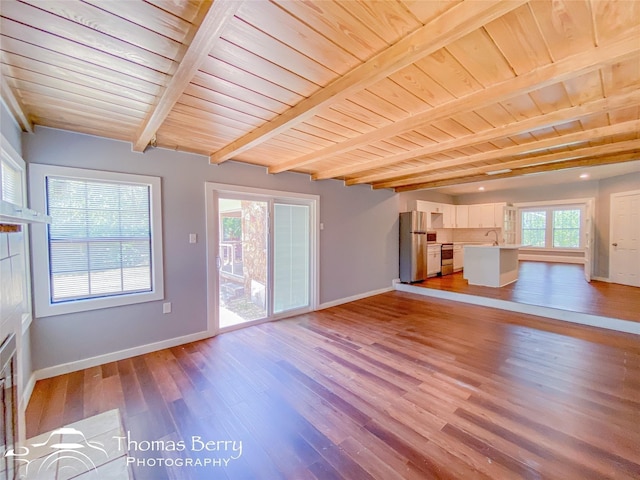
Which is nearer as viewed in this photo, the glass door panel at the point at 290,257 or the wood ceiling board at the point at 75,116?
the wood ceiling board at the point at 75,116

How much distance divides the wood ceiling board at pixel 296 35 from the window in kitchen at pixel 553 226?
9811 mm

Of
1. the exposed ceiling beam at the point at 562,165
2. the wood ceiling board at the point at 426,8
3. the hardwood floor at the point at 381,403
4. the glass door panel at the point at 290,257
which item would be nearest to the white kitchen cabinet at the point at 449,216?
the exposed ceiling beam at the point at 562,165

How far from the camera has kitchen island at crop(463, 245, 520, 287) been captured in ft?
18.8

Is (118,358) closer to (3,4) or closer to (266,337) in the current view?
(266,337)

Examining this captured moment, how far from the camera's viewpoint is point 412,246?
20.6 ft

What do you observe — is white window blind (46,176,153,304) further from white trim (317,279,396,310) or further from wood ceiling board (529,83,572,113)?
wood ceiling board (529,83,572,113)

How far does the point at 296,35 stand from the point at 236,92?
2.38 ft

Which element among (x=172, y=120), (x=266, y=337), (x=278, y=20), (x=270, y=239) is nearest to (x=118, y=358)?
(x=266, y=337)

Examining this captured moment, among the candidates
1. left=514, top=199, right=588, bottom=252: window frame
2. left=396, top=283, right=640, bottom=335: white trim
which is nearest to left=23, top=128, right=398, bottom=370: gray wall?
left=396, top=283, right=640, bottom=335: white trim

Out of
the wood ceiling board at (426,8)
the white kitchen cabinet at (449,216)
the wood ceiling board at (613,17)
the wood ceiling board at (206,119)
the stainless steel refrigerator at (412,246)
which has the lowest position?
the stainless steel refrigerator at (412,246)

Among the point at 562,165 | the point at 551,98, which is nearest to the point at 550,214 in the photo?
the point at 562,165

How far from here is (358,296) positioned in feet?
18.1

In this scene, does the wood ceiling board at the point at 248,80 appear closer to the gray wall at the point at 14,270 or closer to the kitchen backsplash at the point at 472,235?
the gray wall at the point at 14,270

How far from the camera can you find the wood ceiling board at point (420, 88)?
1.76 meters
